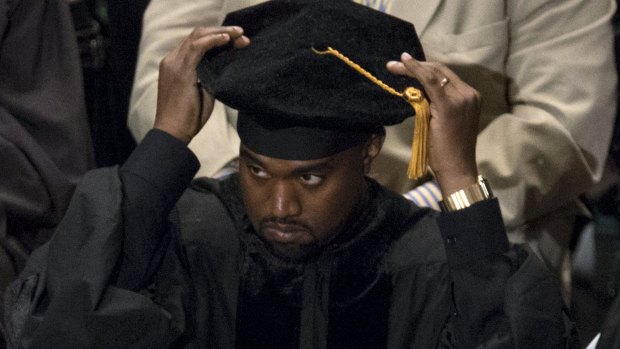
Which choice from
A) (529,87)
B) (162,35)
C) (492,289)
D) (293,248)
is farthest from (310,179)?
(162,35)

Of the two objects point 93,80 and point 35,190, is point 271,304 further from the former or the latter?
point 93,80

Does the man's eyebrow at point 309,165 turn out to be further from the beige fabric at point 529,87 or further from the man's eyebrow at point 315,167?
the beige fabric at point 529,87

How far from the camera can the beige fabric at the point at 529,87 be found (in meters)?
3.31

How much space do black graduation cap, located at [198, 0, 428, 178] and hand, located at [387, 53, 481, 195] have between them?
0.13ft

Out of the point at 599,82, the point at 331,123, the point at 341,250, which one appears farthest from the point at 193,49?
the point at 599,82

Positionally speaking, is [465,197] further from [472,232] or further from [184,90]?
[184,90]

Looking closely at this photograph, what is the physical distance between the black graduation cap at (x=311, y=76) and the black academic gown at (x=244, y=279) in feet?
0.64

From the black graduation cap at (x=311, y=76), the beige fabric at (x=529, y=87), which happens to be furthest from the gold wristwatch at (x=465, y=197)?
the beige fabric at (x=529, y=87)

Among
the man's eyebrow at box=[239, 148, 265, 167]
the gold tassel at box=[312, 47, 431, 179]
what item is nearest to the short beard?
the man's eyebrow at box=[239, 148, 265, 167]

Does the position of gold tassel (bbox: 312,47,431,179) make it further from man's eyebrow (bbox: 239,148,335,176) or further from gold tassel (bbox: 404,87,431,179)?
man's eyebrow (bbox: 239,148,335,176)

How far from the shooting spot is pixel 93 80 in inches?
160

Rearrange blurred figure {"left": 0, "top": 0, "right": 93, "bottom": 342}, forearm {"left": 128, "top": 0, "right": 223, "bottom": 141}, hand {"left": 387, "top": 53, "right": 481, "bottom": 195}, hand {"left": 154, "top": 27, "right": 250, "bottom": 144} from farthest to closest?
forearm {"left": 128, "top": 0, "right": 223, "bottom": 141} → blurred figure {"left": 0, "top": 0, "right": 93, "bottom": 342} → hand {"left": 154, "top": 27, "right": 250, "bottom": 144} → hand {"left": 387, "top": 53, "right": 481, "bottom": 195}

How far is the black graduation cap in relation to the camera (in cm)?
262

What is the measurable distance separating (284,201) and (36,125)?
3.10 ft
